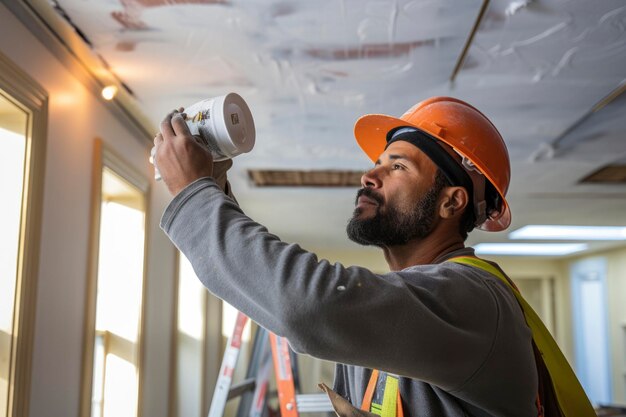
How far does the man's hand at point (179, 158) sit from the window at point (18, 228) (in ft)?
4.45

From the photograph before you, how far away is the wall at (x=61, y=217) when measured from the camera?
2.40 meters

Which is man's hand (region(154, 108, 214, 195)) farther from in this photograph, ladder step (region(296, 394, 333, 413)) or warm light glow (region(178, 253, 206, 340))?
warm light glow (region(178, 253, 206, 340))

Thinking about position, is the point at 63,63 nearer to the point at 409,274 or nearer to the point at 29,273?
the point at 29,273

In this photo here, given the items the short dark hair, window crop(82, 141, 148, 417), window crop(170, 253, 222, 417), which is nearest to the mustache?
the short dark hair

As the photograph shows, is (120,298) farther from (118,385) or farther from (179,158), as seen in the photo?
(179,158)

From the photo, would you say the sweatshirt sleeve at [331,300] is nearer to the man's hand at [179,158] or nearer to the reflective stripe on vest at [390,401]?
the man's hand at [179,158]

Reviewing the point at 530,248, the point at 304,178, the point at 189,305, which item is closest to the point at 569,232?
the point at 530,248

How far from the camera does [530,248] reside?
9.41 meters

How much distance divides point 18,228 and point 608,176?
14.9 ft

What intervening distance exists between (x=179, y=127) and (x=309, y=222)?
635 centimetres

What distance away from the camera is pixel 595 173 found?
5.08m

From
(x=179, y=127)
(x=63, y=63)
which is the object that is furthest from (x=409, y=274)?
(x=63, y=63)

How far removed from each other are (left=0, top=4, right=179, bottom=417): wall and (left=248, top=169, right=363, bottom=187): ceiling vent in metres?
2.01

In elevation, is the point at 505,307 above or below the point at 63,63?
below
